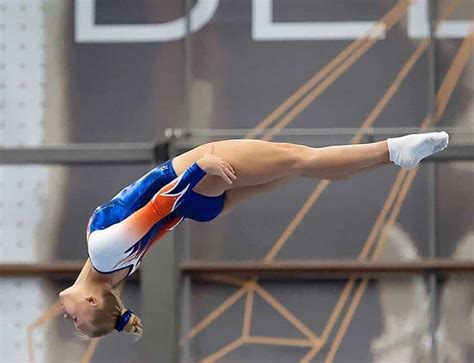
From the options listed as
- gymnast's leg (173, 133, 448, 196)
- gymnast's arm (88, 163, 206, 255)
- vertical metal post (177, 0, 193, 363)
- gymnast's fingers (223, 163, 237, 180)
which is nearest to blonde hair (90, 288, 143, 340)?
gymnast's arm (88, 163, 206, 255)

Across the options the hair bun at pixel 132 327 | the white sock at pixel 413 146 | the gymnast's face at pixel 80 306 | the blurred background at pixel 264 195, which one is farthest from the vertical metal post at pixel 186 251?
the white sock at pixel 413 146

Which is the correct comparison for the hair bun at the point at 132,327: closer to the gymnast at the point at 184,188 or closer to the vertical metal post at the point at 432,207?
the gymnast at the point at 184,188

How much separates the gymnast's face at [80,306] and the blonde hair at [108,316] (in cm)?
3

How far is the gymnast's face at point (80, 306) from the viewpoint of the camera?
4.33 metres

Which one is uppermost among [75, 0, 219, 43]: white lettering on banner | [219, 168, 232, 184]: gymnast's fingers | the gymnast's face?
[75, 0, 219, 43]: white lettering on banner

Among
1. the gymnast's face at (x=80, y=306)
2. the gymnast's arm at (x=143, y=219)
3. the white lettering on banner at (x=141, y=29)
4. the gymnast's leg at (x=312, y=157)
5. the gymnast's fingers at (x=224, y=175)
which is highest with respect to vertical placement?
the white lettering on banner at (x=141, y=29)

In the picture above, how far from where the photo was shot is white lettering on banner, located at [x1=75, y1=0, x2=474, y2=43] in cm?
726

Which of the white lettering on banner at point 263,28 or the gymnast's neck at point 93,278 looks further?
the white lettering on banner at point 263,28

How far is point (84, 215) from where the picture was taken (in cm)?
736

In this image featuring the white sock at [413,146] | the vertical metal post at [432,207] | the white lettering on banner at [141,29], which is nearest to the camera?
the white sock at [413,146]

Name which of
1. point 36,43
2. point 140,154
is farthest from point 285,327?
point 36,43

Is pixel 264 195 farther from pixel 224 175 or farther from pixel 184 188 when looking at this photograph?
pixel 224 175

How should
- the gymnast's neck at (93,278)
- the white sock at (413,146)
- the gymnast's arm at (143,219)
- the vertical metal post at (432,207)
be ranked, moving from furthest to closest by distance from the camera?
the vertical metal post at (432,207)
the gymnast's neck at (93,278)
the gymnast's arm at (143,219)
the white sock at (413,146)

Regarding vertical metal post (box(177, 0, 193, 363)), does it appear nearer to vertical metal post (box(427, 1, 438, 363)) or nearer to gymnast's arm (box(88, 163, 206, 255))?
vertical metal post (box(427, 1, 438, 363))
